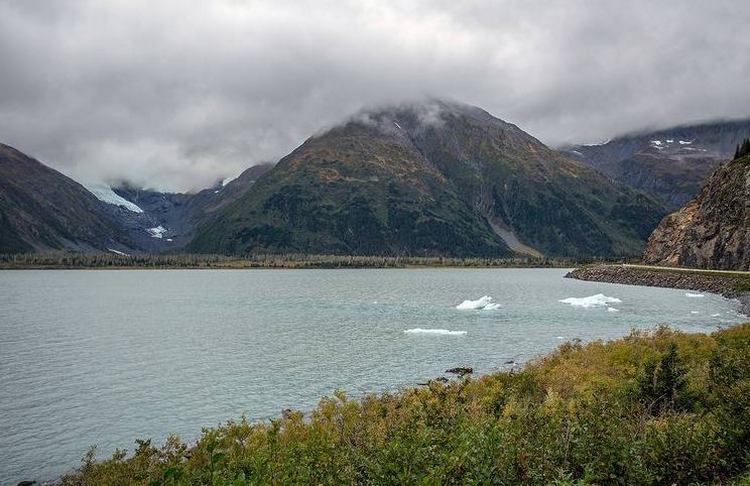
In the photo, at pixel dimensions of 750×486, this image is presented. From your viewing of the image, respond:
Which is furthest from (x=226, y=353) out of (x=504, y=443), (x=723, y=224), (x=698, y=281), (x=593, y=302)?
(x=723, y=224)

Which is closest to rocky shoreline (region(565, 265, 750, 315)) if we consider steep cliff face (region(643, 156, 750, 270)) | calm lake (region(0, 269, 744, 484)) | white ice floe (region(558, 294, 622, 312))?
calm lake (region(0, 269, 744, 484))

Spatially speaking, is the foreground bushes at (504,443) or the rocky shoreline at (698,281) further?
the rocky shoreline at (698,281)

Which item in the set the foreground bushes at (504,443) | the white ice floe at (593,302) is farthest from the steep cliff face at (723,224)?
the foreground bushes at (504,443)

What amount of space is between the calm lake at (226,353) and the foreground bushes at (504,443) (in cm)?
1314

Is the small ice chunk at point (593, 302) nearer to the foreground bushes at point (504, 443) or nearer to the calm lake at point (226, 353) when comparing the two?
the calm lake at point (226, 353)

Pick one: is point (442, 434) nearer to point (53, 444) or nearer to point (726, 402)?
point (726, 402)

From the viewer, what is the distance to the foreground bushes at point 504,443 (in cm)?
1422

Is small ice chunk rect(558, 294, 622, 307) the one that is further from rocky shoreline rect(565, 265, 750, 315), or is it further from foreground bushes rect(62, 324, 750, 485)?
foreground bushes rect(62, 324, 750, 485)

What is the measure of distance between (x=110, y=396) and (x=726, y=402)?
45.4 metres

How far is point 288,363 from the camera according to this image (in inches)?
2397

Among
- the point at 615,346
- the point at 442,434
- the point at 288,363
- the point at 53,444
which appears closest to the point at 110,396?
the point at 53,444

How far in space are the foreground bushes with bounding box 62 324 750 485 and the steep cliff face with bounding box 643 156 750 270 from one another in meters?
146

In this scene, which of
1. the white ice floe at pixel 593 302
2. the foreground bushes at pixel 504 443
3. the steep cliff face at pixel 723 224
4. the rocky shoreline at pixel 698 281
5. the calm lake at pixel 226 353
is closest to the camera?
the foreground bushes at pixel 504 443

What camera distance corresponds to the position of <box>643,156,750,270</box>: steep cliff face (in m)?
152
